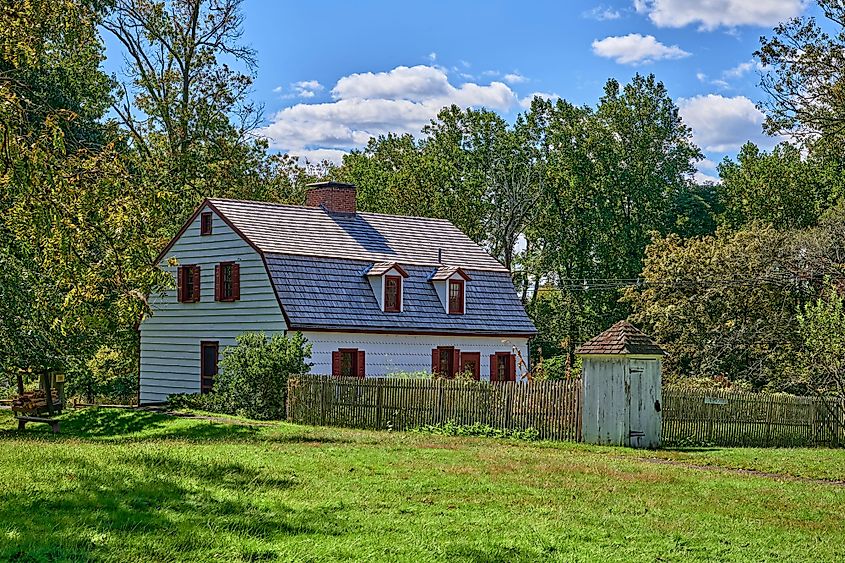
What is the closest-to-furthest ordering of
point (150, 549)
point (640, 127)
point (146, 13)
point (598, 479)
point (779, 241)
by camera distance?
point (150, 549) < point (598, 479) < point (779, 241) < point (146, 13) < point (640, 127)

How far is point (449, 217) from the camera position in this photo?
2430 inches

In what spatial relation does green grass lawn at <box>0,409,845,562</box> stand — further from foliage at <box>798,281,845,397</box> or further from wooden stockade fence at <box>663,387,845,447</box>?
foliage at <box>798,281,845,397</box>

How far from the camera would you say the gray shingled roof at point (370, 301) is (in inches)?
1391

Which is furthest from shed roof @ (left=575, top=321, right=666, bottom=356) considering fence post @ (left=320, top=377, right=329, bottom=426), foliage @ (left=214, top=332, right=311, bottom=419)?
foliage @ (left=214, top=332, right=311, bottom=419)

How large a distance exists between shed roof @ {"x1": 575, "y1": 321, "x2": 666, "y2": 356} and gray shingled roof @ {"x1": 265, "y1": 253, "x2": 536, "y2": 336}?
1196cm

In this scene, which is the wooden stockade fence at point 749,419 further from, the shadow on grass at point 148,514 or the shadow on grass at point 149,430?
the shadow on grass at point 148,514

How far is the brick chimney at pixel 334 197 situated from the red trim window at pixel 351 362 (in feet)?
25.1

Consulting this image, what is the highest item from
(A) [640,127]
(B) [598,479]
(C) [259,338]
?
(A) [640,127]

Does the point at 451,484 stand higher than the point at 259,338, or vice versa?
the point at 259,338

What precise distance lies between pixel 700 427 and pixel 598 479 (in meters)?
10.1

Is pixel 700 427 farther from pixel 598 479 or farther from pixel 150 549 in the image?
pixel 150 549

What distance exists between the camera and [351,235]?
40.3 m

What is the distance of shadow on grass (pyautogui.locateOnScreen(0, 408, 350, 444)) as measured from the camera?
24.2m

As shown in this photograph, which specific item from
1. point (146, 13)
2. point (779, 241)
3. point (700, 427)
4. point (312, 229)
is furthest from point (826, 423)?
point (146, 13)
